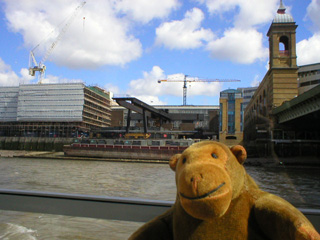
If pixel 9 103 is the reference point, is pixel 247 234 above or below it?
below

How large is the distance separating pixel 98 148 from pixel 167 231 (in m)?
47.5

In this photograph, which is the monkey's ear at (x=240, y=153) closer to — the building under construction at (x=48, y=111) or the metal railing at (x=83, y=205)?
the metal railing at (x=83, y=205)

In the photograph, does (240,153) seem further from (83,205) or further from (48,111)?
(48,111)

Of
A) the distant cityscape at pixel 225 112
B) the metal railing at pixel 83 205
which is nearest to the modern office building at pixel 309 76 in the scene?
the distant cityscape at pixel 225 112

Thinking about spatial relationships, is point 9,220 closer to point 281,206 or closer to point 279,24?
point 281,206

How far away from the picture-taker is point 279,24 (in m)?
39.7

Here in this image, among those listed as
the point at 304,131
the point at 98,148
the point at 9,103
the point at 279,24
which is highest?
the point at 279,24

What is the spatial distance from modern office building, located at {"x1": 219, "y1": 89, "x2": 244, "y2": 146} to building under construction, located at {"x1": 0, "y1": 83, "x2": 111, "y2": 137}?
3850 cm

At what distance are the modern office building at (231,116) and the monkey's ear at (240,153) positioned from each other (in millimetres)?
53121

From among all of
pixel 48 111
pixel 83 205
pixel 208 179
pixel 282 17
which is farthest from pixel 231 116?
pixel 208 179

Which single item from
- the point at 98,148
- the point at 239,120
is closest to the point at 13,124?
the point at 98,148

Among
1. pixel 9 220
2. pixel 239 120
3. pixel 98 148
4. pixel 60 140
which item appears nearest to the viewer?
pixel 9 220

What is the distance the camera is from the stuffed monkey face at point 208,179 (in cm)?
155

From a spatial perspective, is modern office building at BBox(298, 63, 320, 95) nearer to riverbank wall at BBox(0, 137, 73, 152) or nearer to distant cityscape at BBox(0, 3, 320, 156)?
distant cityscape at BBox(0, 3, 320, 156)
